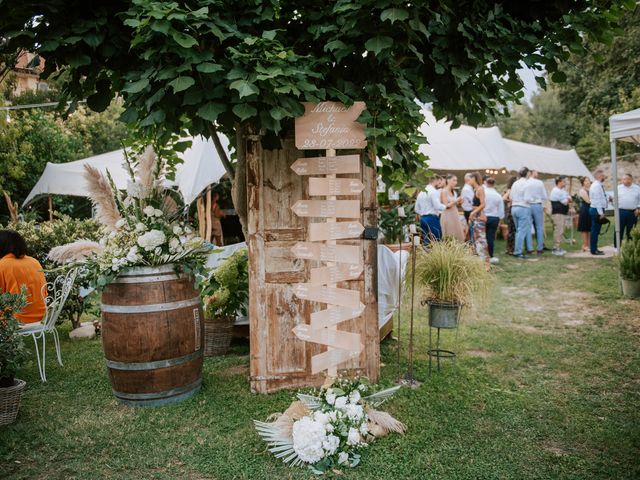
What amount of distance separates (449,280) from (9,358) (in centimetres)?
341

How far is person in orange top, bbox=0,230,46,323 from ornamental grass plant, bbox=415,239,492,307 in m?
3.65

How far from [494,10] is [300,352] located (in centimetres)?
289

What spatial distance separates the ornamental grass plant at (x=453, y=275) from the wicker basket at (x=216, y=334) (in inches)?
85.3

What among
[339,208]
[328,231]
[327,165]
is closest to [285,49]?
[327,165]

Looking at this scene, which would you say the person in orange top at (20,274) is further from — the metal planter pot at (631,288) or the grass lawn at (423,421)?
the metal planter pot at (631,288)

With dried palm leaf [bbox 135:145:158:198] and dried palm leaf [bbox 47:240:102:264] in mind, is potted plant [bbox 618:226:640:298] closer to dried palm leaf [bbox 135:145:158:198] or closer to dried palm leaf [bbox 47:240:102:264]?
dried palm leaf [bbox 135:145:158:198]

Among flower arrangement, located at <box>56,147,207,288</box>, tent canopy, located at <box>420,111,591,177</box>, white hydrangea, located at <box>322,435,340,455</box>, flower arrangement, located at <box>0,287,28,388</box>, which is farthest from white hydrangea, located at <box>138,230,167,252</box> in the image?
tent canopy, located at <box>420,111,591,177</box>

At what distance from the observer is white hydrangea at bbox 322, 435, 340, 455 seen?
2.94 metres

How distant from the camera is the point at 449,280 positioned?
4.18 m

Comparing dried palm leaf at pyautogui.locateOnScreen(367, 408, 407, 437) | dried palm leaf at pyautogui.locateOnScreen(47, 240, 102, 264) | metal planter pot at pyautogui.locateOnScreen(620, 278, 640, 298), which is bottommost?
dried palm leaf at pyautogui.locateOnScreen(367, 408, 407, 437)

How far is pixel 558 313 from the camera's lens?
659 centimetres

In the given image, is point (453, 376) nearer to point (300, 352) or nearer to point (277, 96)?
point (300, 352)

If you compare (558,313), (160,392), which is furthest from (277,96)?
(558,313)

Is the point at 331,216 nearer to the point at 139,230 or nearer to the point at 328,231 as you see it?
the point at 328,231
